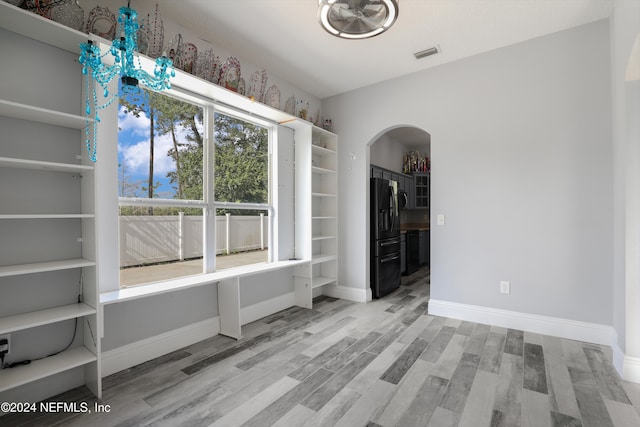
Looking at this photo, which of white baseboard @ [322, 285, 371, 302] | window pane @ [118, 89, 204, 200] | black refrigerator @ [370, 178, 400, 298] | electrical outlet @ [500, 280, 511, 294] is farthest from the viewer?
black refrigerator @ [370, 178, 400, 298]

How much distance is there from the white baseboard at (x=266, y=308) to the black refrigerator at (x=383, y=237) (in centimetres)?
120

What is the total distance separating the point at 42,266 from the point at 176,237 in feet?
3.51

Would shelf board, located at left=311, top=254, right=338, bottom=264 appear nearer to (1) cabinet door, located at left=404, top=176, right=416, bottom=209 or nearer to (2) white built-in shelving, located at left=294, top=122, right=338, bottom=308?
(2) white built-in shelving, located at left=294, top=122, right=338, bottom=308

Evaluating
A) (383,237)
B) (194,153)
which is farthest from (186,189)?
(383,237)

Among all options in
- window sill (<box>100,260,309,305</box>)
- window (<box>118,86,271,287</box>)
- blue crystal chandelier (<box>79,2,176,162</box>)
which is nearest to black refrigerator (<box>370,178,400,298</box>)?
window sill (<box>100,260,309,305</box>)

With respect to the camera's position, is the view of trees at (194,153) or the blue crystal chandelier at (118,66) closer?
the blue crystal chandelier at (118,66)

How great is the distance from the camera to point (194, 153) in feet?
9.58

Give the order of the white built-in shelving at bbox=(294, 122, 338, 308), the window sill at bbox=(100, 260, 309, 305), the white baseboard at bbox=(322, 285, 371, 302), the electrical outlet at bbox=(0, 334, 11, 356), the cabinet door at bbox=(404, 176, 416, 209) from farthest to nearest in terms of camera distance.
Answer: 1. the cabinet door at bbox=(404, 176, 416, 209)
2. the white baseboard at bbox=(322, 285, 371, 302)
3. the white built-in shelving at bbox=(294, 122, 338, 308)
4. the window sill at bbox=(100, 260, 309, 305)
5. the electrical outlet at bbox=(0, 334, 11, 356)

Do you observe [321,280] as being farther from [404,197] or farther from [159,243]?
[404,197]

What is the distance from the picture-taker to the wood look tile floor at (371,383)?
1.76m

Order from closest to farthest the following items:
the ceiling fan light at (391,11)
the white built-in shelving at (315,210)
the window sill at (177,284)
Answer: the ceiling fan light at (391,11), the window sill at (177,284), the white built-in shelving at (315,210)

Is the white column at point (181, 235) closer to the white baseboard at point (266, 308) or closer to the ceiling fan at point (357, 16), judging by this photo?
the white baseboard at point (266, 308)

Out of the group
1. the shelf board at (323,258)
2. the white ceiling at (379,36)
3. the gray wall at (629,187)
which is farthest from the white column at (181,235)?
the gray wall at (629,187)

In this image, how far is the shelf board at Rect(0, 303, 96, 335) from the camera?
164 centimetres
